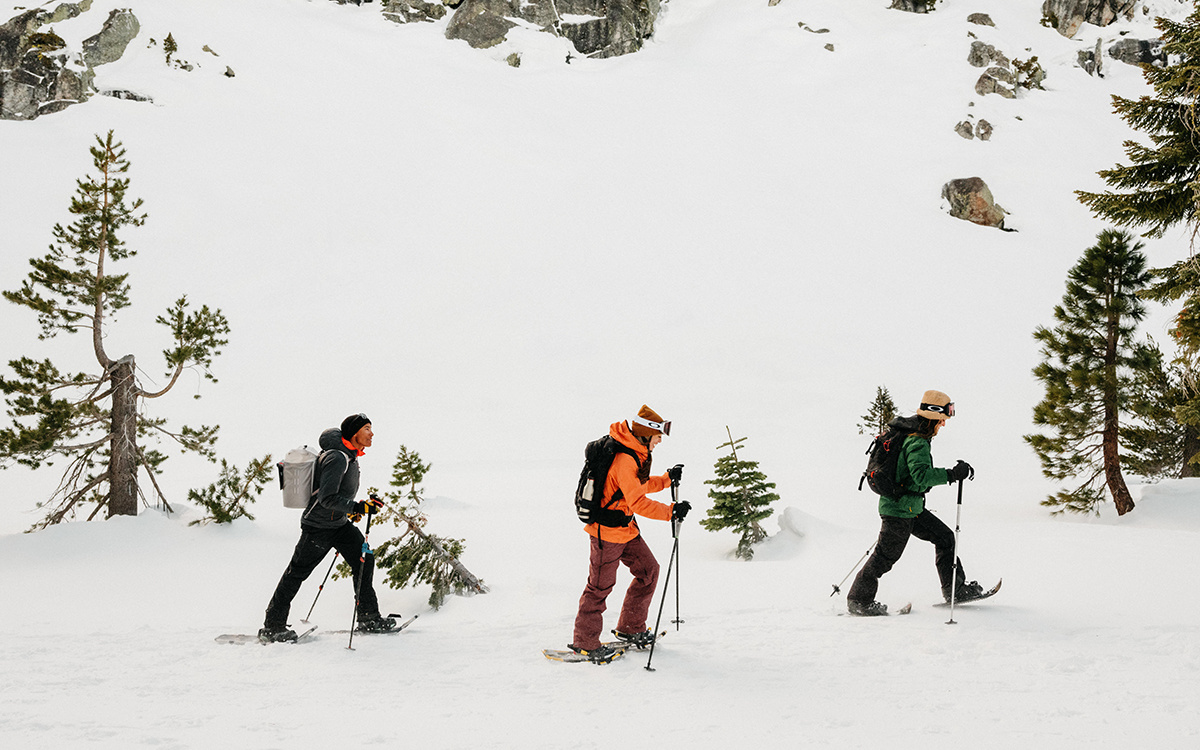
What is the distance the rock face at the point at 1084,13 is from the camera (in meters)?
60.9

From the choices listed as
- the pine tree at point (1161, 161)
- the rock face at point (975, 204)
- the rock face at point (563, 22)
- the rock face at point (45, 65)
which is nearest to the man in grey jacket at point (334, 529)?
the pine tree at point (1161, 161)

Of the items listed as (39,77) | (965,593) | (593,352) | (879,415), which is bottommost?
(965,593)

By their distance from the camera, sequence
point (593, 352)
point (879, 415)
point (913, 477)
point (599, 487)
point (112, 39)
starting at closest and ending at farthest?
point (599, 487) < point (913, 477) < point (879, 415) < point (593, 352) < point (112, 39)

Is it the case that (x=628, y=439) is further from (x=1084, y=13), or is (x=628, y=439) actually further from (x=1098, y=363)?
(x=1084, y=13)

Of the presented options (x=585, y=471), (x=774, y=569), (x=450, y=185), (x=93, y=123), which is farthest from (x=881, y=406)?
(x=93, y=123)

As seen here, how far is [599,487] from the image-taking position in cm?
552

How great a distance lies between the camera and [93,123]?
36062mm

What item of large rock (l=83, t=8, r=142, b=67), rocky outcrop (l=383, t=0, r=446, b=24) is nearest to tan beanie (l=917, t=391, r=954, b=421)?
large rock (l=83, t=8, r=142, b=67)

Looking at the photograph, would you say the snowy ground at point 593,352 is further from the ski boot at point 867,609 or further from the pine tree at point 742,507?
the pine tree at point 742,507

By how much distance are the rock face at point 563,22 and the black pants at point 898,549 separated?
5768 cm

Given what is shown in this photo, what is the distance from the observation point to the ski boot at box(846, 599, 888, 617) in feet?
21.6

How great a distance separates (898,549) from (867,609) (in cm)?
64

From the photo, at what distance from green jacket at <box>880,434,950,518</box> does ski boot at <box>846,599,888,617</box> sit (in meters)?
0.87

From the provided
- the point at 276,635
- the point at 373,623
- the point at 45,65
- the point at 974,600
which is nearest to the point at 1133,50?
the point at 974,600
